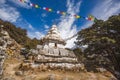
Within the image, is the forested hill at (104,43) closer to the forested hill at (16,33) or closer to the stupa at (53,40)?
the stupa at (53,40)

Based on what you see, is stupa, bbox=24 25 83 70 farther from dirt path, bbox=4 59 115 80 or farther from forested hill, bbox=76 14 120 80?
forested hill, bbox=76 14 120 80

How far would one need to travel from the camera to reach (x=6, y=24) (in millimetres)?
51469

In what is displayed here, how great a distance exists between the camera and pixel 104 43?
20.2 meters

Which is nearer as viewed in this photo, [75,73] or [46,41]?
[75,73]

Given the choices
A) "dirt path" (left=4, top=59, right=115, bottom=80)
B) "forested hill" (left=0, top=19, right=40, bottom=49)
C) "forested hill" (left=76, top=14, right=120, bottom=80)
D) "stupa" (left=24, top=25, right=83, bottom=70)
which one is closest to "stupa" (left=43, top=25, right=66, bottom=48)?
"stupa" (left=24, top=25, right=83, bottom=70)

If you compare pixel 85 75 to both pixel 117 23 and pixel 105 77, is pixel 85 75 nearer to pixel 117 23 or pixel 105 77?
pixel 105 77

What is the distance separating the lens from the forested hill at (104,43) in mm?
20823

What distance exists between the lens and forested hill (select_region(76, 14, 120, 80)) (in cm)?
2082

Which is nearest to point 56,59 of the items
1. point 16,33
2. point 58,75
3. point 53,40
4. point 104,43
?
point 58,75

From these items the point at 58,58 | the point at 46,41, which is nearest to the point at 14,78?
the point at 58,58

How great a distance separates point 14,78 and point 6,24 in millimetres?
40911

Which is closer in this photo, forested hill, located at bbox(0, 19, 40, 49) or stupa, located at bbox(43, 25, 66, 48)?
stupa, located at bbox(43, 25, 66, 48)

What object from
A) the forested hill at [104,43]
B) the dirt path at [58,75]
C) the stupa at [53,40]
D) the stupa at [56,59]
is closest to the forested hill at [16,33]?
the forested hill at [104,43]

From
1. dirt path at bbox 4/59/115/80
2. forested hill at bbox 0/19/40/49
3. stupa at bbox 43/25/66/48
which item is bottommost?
dirt path at bbox 4/59/115/80
